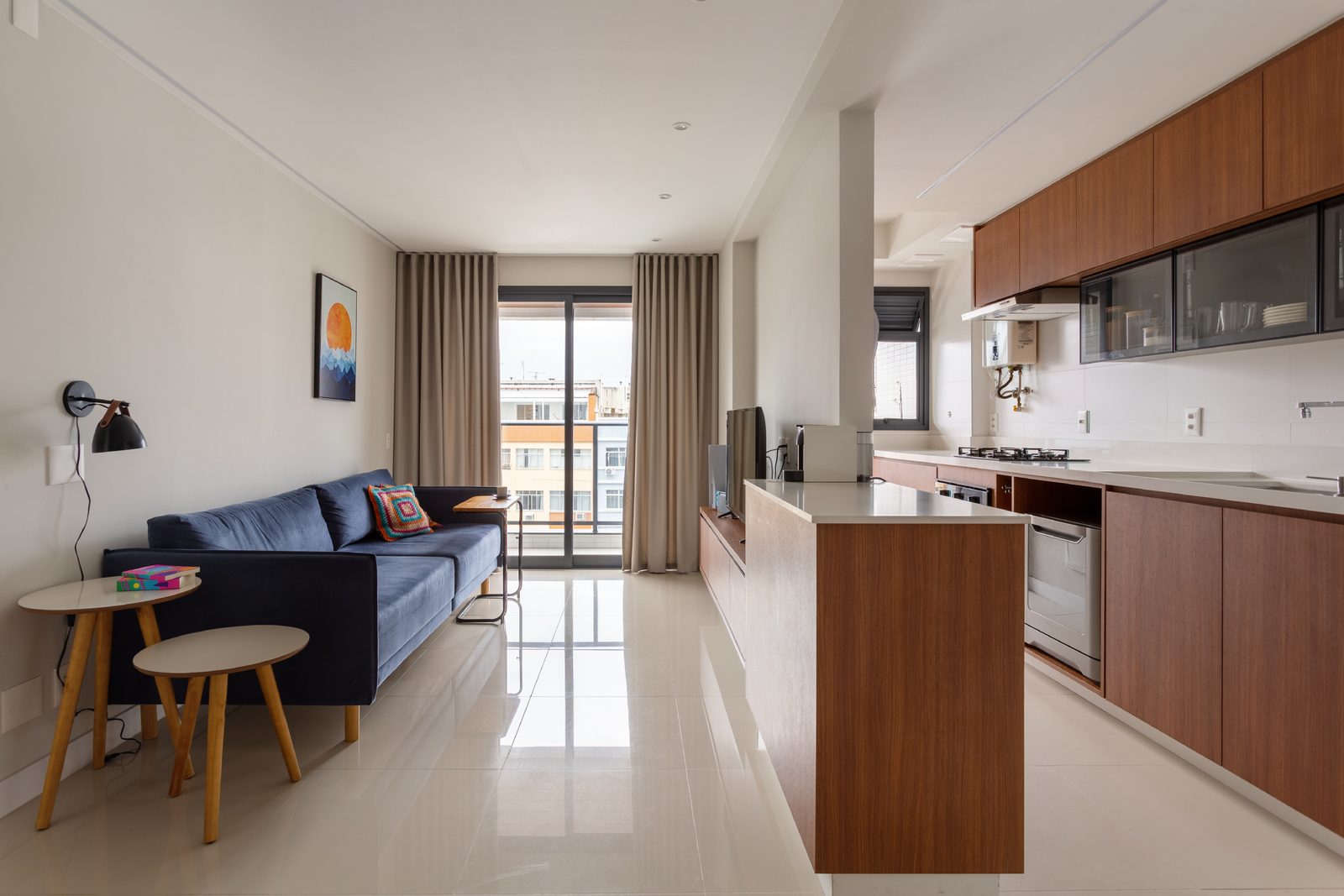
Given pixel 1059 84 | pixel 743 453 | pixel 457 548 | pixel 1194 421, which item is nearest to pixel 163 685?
pixel 457 548

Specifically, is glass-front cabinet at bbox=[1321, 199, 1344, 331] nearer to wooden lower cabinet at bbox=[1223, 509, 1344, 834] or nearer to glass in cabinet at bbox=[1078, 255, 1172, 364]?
glass in cabinet at bbox=[1078, 255, 1172, 364]

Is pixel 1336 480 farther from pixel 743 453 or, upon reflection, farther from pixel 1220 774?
pixel 743 453

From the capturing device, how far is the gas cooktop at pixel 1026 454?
3406 millimetres

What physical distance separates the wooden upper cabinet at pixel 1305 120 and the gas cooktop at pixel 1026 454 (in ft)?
4.92

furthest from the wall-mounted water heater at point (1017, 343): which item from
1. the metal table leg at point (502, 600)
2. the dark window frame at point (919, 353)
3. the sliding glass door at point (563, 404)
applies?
the metal table leg at point (502, 600)

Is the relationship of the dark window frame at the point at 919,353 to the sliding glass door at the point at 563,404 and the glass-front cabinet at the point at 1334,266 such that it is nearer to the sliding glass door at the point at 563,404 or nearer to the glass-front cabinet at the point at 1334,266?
the sliding glass door at the point at 563,404

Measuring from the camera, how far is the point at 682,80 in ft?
8.36

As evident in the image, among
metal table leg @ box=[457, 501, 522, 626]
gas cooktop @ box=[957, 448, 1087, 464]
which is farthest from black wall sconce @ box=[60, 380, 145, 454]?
gas cooktop @ box=[957, 448, 1087, 464]

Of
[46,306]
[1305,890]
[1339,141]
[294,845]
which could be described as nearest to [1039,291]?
[1339,141]

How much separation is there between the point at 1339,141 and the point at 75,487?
4240mm

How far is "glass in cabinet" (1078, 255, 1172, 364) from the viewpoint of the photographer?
2709 millimetres

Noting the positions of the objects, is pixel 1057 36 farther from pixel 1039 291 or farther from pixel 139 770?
pixel 139 770

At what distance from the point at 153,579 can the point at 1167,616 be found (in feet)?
11.3

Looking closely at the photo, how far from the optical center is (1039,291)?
3506mm
